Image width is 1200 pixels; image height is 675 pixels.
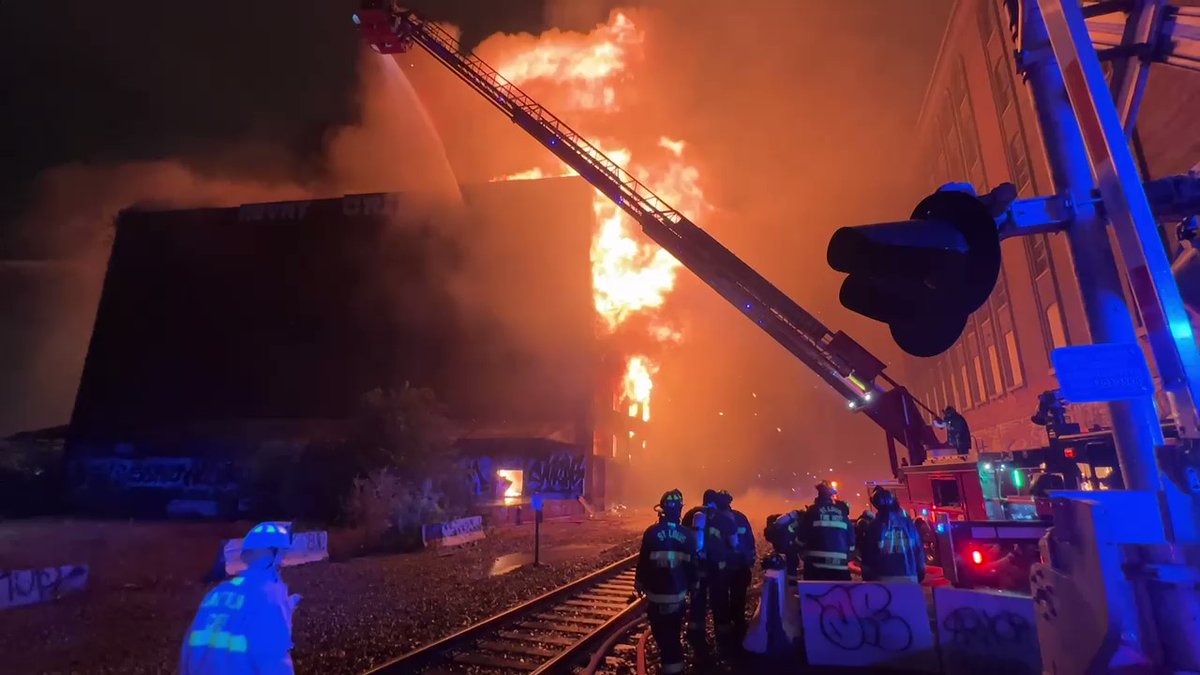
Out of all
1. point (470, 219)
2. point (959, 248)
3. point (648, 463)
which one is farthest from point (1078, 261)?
Result: point (648, 463)

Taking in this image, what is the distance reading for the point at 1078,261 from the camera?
2342 mm

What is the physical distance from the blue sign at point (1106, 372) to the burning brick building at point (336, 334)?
31.7 meters

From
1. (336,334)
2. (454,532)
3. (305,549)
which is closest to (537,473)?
(454,532)

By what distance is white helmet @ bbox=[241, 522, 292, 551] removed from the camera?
10.5 feet

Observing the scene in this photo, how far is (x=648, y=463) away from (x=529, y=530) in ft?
110

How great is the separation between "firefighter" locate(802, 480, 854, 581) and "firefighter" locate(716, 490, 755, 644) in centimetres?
95

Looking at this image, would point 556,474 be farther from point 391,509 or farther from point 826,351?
point 826,351

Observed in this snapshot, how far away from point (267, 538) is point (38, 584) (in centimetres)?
1288

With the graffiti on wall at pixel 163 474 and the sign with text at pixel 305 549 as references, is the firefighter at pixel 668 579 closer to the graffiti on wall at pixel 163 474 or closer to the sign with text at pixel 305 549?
the sign with text at pixel 305 549

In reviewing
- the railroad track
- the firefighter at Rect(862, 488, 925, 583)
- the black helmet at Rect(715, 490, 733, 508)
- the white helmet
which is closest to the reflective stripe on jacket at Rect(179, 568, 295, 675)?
the white helmet

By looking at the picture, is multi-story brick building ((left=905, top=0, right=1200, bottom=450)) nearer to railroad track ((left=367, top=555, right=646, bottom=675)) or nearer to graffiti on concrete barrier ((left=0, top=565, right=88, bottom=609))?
railroad track ((left=367, top=555, right=646, bottom=675))

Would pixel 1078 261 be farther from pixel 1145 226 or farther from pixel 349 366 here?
pixel 349 366

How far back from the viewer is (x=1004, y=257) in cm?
2645

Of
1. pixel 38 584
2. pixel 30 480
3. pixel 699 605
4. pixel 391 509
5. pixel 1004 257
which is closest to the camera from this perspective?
pixel 699 605
